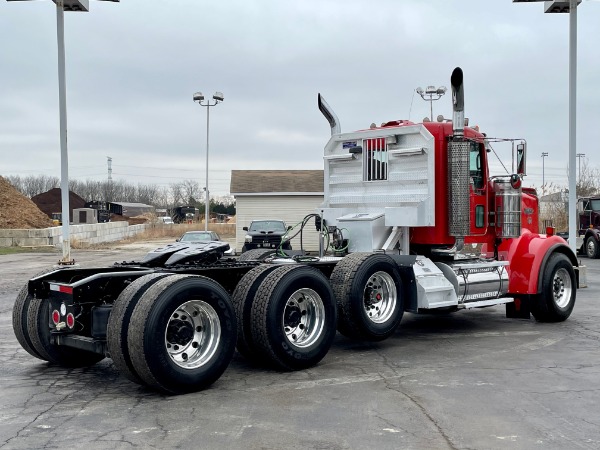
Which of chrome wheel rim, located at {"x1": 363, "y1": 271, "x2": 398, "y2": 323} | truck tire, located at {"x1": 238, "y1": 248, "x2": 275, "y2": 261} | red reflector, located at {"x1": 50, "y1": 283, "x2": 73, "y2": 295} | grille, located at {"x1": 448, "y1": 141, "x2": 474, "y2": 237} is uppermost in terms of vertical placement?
grille, located at {"x1": 448, "y1": 141, "x2": 474, "y2": 237}

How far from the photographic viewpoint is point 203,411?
595 centimetres

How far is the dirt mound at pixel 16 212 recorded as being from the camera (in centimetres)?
4228

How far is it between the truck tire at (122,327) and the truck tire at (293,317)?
136cm

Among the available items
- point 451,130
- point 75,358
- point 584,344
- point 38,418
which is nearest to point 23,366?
point 75,358

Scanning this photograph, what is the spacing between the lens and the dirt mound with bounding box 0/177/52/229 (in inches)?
1665

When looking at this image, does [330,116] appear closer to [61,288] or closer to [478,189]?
[478,189]

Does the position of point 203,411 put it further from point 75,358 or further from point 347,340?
point 347,340

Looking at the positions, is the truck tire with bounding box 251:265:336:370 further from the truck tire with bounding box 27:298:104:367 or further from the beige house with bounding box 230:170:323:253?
the beige house with bounding box 230:170:323:253

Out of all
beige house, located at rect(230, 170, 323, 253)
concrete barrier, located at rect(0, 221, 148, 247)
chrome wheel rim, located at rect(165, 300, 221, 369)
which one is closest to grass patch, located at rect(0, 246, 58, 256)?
concrete barrier, located at rect(0, 221, 148, 247)

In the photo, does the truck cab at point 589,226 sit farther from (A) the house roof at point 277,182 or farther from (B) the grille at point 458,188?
(B) the grille at point 458,188

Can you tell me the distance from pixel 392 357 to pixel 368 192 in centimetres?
298

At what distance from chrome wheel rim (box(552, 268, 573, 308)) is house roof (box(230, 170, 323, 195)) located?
884 inches

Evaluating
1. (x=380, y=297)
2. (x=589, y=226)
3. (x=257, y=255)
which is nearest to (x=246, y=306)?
(x=380, y=297)

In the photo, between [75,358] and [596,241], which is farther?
[596,241]
